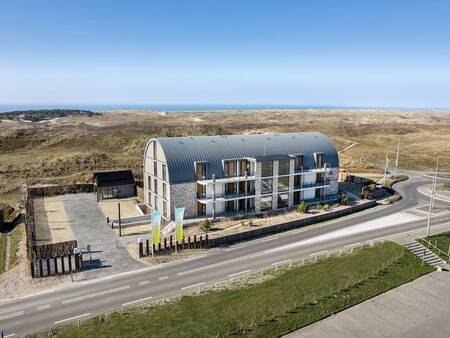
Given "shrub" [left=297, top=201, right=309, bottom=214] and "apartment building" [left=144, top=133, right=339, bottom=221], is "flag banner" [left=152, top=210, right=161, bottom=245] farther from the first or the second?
"shrub" [left=297, top=201, right=309, bottom=214]

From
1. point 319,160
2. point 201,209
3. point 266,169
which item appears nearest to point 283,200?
point 266,169

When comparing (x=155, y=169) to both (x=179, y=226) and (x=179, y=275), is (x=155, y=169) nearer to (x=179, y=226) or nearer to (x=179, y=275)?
(x=179, y=226)

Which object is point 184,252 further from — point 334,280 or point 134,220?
point 334,280

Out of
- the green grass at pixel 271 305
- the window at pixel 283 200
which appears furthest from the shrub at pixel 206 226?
the window at pixel 283 200

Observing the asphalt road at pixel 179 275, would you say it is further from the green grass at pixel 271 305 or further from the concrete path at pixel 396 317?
the concrete path at pixel 396 317

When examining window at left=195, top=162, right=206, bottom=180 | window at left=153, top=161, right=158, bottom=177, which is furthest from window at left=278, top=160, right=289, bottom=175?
window at left=153, top=161, right=158, bottom=177

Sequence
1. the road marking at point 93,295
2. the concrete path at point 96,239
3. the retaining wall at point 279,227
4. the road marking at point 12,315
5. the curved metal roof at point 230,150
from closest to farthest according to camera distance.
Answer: the road marking at point 12,315, the road marking at point 93,295, the concrete path at point 96,239, the retaining wall at point 279,227, the curved metal roof at point 230,150

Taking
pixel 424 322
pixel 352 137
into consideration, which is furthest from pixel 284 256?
pixel 352 137

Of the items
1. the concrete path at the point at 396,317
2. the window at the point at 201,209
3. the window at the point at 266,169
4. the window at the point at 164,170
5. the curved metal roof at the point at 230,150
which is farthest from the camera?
the window at the point at 266,169
